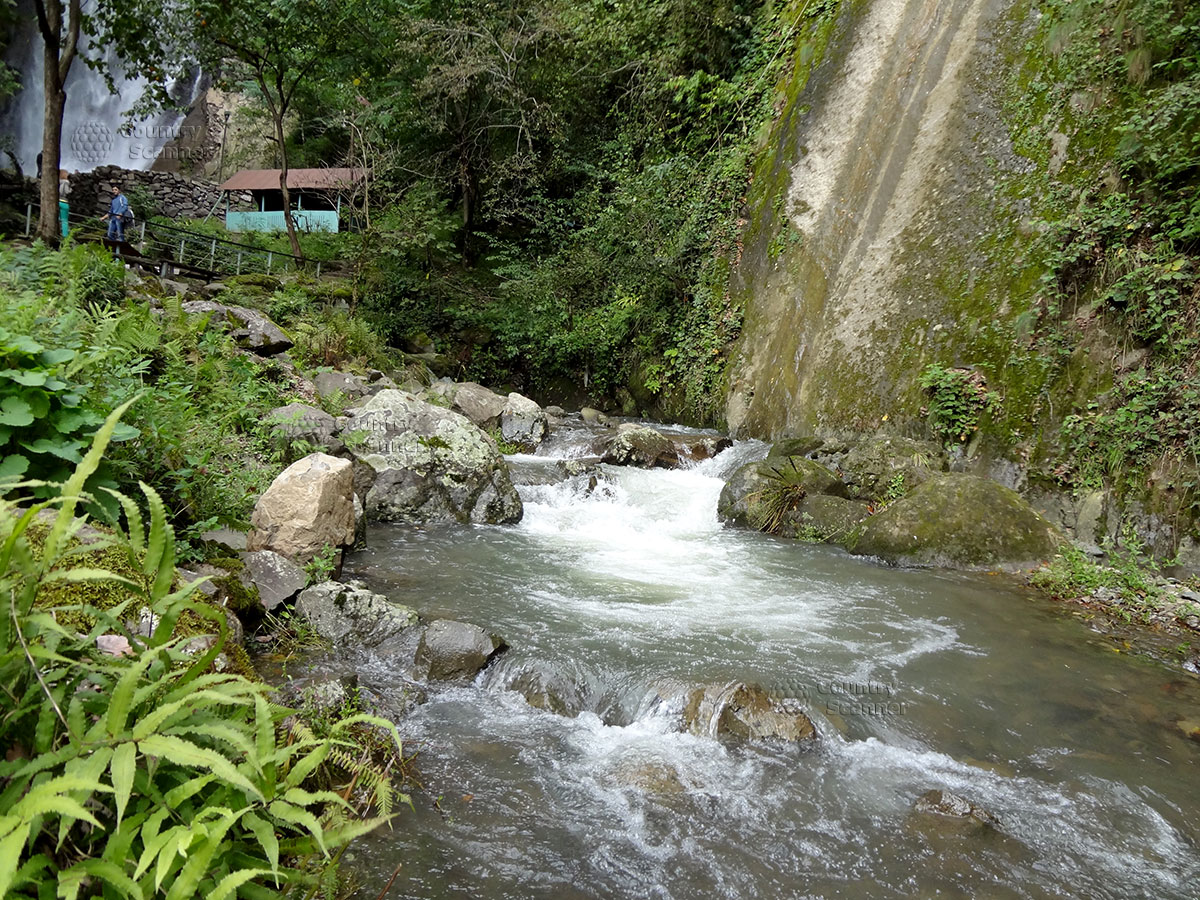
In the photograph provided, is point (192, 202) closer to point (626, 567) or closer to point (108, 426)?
point (626, 567)

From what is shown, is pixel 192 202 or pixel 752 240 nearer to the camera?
pixel 752 240

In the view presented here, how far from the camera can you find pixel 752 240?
46.6 ft

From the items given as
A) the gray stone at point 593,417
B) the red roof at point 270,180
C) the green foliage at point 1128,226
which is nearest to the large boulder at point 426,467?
the gray stone at point 593,417

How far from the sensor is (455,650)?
4.80 meters

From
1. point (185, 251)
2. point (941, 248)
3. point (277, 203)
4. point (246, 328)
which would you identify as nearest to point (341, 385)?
point (246, 328)

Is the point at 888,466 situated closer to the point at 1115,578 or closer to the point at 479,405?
the point at 1115,578

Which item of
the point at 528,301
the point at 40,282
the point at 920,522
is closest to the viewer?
the point at 40,282

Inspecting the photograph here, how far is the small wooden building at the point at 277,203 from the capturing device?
27.2 metres

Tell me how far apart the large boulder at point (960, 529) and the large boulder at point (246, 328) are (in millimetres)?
8765

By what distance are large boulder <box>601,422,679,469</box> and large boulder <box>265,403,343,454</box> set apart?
4601mm

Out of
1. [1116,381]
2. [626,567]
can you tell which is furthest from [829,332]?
[626,567]

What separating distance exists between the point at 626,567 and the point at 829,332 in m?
6.63

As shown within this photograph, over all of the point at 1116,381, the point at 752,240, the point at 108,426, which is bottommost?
the point at 108,426

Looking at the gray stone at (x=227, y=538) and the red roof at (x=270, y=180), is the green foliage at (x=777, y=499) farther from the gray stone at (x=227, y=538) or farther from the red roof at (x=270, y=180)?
the red roof at (x=270, y=180)
